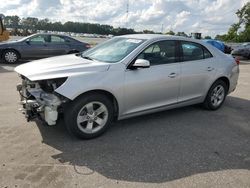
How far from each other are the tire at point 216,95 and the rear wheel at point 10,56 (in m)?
9.38

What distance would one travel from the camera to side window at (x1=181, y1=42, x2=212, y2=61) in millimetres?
5531

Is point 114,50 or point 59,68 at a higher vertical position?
point 114,50

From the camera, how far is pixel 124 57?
471 cm

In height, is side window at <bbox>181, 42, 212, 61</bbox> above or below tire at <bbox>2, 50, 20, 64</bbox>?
above

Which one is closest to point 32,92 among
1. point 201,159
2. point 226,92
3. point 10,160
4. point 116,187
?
point 10,160

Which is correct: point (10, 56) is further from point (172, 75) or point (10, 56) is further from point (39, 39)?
point (172, 75)

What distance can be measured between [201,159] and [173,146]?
0.51 m

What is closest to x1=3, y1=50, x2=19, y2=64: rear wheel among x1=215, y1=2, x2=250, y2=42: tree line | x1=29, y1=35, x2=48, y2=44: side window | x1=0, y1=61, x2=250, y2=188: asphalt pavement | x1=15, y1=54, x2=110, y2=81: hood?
x1=29, y1=35, x2=48, y2=44: side window

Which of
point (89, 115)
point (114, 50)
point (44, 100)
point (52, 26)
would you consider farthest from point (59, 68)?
point (52, 26)

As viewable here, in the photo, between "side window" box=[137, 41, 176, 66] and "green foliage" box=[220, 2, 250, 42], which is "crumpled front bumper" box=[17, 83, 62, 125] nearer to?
"side window" box=[137, 41, 176, 66]

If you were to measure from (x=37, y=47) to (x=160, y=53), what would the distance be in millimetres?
9300

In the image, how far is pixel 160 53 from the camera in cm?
517

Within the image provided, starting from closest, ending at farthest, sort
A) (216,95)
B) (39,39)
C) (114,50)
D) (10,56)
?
(114,50) < (216,95) < (10,56) < (39,39)

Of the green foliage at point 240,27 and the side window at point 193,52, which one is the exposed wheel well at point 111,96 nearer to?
the side window at point 193,52
